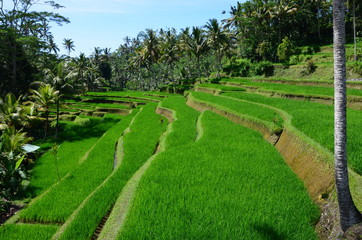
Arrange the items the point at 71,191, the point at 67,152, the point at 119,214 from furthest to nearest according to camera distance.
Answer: the point at 67,152
the point at 71,191
the point at 119,214

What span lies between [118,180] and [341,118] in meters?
6.26

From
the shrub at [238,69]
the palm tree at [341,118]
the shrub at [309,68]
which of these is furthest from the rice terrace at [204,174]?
the shrub at [238,69]

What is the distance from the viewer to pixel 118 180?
7.90m

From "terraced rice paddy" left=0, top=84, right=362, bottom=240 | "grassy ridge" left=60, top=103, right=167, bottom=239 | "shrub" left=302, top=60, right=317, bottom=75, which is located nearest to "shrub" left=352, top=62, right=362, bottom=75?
"shrub" left=302, top=60, right=317, bottom=75

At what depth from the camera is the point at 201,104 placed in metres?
18.8

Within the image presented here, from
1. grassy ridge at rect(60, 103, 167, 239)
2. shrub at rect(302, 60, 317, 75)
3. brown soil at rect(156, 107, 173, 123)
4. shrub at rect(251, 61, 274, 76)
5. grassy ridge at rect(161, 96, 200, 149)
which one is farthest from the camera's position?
shrub at rect(251, 61, 274, 76)

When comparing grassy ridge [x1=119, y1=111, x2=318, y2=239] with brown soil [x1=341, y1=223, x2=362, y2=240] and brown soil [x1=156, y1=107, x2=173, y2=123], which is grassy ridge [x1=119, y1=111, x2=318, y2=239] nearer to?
brown soil [x1=341, y1=223, x2=362, y2=240]

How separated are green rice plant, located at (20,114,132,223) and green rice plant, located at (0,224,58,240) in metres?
0.32

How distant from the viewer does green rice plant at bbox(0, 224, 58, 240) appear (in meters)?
5.91

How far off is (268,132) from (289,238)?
6355 mm

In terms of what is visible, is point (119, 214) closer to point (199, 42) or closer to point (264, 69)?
point (264, 69)

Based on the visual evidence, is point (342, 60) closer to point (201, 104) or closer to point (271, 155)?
point (271, 155)

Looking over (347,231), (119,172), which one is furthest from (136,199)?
(347,231)

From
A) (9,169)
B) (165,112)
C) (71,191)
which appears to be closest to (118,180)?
(71,191)
